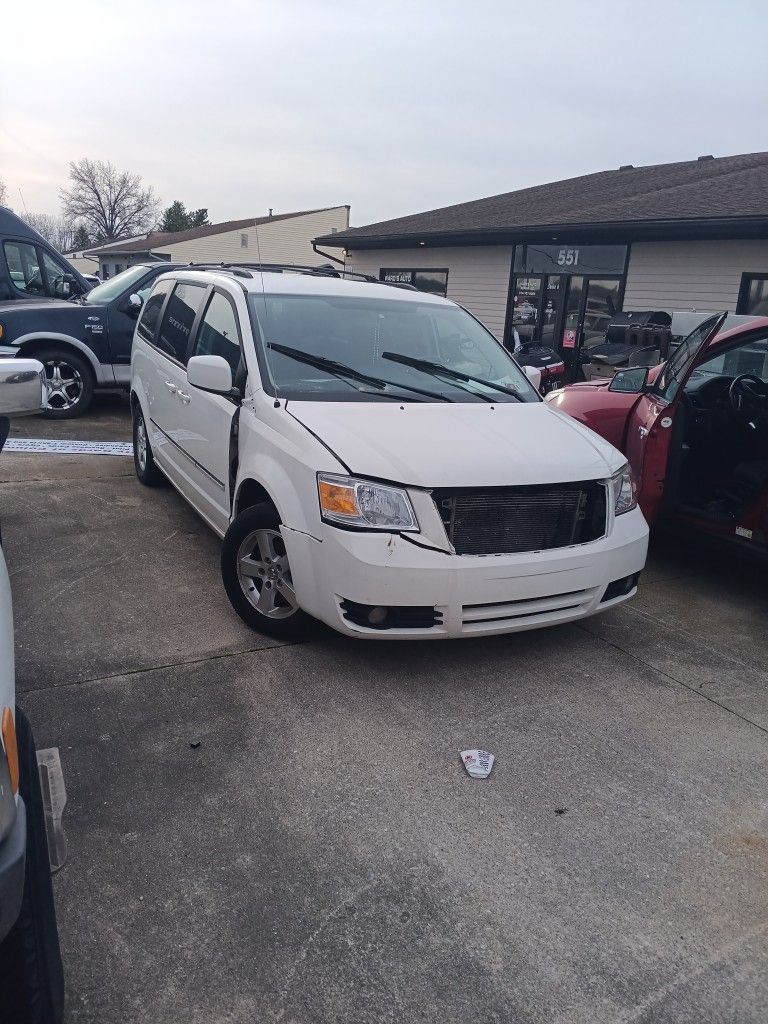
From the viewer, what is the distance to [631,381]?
226 inches

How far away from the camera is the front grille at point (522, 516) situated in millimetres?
3576

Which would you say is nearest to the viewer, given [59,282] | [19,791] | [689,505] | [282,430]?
[19,791]

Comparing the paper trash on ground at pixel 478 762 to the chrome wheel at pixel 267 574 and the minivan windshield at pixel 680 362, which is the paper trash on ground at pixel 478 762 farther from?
the minivan windshield at pixel 680 362

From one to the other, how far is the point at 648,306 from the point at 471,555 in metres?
10.8

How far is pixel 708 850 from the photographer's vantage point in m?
2.78

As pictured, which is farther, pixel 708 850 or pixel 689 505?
pixel 689 505

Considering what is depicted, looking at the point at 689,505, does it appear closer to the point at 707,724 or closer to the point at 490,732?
the point at 707,724

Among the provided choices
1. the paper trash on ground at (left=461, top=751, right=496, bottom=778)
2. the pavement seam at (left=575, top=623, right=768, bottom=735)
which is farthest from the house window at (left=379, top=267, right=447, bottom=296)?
the paper trash on ground at (left=461, top=751, right=496, bottom=778)

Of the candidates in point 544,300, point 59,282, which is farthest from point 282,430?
point 544,300

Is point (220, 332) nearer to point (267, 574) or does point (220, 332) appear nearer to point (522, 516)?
point (267, 574)

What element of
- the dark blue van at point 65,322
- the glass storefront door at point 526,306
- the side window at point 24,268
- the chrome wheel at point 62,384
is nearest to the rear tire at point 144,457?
the dark blue van at point 65,322

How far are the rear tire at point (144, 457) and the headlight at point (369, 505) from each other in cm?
357

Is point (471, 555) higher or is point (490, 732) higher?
point (471, 555)

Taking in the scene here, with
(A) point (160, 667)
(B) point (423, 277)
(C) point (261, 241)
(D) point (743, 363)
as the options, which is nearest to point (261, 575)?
(A) point (160, 667)
